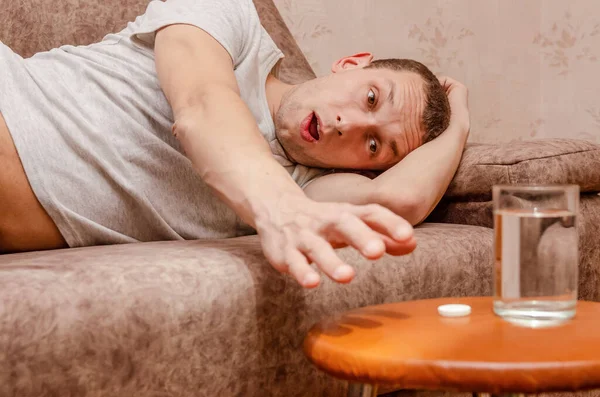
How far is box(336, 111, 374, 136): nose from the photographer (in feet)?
4.44

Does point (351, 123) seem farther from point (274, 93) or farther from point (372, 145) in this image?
point (274, 93)

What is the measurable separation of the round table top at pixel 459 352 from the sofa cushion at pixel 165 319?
0.15 metres

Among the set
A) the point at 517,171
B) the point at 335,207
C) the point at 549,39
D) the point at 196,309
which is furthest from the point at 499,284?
the point at 549,39

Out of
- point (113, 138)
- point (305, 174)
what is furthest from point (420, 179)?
point (113, 138)

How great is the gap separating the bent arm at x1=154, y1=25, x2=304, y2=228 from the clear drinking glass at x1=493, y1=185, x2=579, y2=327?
0.81 feet

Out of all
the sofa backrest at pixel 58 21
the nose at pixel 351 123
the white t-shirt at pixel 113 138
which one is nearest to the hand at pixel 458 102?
the nose at pixel 351 123

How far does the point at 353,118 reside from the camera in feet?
4.46

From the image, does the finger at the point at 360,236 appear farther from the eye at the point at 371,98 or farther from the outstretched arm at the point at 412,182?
the eye at the point at 371,98

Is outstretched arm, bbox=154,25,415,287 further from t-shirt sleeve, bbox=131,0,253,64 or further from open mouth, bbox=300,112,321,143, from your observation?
open mouth, bbox=300,112,321,143

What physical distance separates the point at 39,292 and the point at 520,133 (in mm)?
2313

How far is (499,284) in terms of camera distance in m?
0.77

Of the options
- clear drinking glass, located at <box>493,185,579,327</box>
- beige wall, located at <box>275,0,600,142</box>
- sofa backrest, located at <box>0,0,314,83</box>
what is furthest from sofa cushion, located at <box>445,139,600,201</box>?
beige wall, located at <box>275,0,600,142</box>

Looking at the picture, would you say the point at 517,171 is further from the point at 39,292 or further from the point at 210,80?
the point at 39,292

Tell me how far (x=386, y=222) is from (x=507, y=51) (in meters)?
2.14
